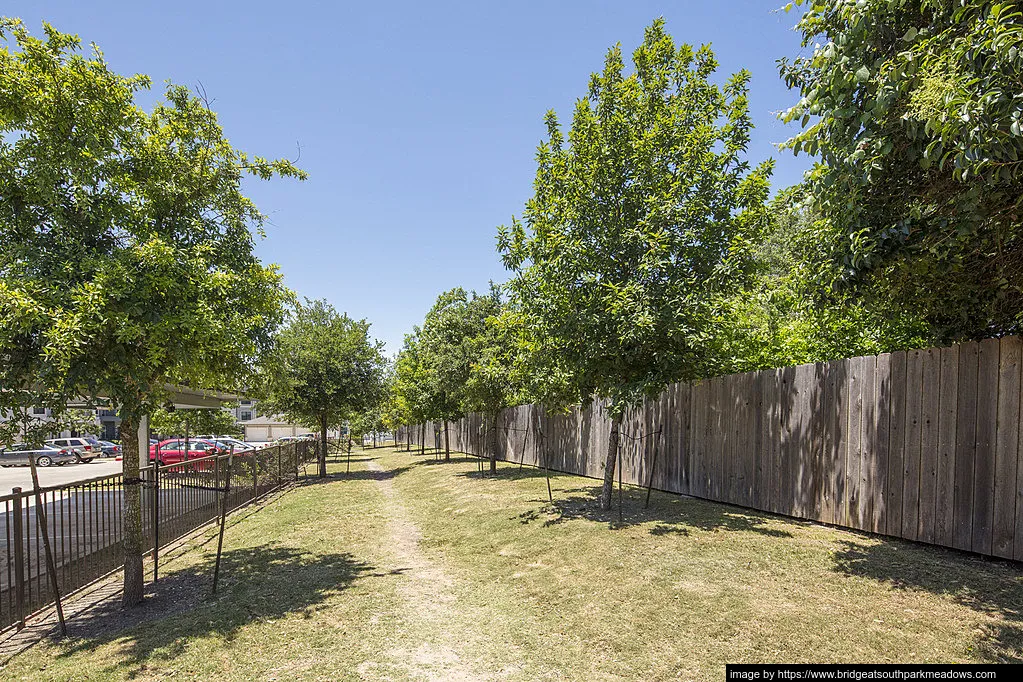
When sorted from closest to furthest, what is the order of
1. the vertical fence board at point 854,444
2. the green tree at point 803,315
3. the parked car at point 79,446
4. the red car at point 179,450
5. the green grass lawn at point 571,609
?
the green grass lawn at point 571,609
the green tree at point 803,315
the vertical fence board at point 854,444
the red car at point 179,450
the parked car at point 79,446

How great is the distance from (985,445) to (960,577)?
1.26 metres

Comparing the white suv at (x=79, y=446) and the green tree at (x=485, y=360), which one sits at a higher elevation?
the green tree at (x=485, y=360)

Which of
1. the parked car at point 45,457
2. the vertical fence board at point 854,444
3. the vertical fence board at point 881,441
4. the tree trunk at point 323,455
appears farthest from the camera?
the parked car at point 45,457

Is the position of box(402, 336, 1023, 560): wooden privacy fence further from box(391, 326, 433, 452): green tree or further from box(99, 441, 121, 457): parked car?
box(99, 441, 121, 457): parked car

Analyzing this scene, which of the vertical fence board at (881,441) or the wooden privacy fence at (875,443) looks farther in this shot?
the vertical fence board at (881,441)

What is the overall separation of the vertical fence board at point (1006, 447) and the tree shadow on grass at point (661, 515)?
7.15 ft

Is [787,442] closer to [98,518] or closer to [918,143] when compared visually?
[918,143]

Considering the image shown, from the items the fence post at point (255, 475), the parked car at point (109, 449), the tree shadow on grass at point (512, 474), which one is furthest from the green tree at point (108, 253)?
the parked car at point (109, 449)

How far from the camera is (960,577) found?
5.33 metres

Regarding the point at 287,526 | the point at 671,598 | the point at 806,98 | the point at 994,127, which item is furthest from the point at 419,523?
the point at 994,127

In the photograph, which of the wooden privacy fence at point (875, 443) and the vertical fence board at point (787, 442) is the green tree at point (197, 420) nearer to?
the wooden privacy fence at point (875, 443)

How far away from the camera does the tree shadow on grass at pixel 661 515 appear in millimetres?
8000

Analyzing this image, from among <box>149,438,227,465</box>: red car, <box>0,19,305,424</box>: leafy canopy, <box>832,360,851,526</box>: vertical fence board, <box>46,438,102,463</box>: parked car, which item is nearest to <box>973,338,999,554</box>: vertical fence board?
<box>832,360,851,526</box>: vertical fence board

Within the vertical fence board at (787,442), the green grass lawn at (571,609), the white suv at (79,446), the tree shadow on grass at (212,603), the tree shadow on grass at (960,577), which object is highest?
the vertical fence board at (787,442)
